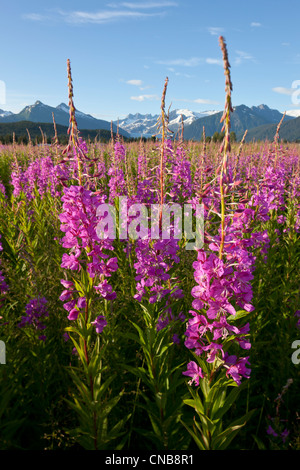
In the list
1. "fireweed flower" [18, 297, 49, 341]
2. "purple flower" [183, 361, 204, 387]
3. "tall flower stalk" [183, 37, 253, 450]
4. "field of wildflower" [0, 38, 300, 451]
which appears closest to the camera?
"tall flower stalk" [183, 37, 253, 450]

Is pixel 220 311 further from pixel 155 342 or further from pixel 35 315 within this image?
pixel 35 315

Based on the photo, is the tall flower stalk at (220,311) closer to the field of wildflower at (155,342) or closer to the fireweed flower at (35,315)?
the field of wildflower at (155,342)

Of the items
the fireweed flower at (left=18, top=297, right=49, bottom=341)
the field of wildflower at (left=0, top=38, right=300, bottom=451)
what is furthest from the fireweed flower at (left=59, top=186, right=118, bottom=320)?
the fireweed flower at (left=18, top=297, right=49, bottom=341)

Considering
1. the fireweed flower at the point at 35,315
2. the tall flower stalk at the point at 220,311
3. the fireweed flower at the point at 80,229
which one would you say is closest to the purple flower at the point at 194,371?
the tall flower stalk at the point at 220,311

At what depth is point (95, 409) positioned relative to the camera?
6.90 feet

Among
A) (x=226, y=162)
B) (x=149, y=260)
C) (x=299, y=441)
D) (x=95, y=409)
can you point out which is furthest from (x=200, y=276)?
(x=299, y=441)

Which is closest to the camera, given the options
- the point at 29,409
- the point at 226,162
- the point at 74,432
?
the point at 226,162

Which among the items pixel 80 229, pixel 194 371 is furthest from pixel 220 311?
pixel 80 229

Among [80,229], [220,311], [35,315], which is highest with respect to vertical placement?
[80,229]

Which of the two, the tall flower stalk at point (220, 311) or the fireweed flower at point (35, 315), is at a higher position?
the tall flower stalk at point (220, 311)

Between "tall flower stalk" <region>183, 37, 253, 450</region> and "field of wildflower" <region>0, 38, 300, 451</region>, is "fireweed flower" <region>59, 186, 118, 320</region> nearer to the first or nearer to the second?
"field of wildflower" <region>0, 38, 300, 451</region>

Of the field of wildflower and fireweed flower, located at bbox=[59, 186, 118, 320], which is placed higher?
fireweed flower, located at bbox=[59, 186, 118, 320]
